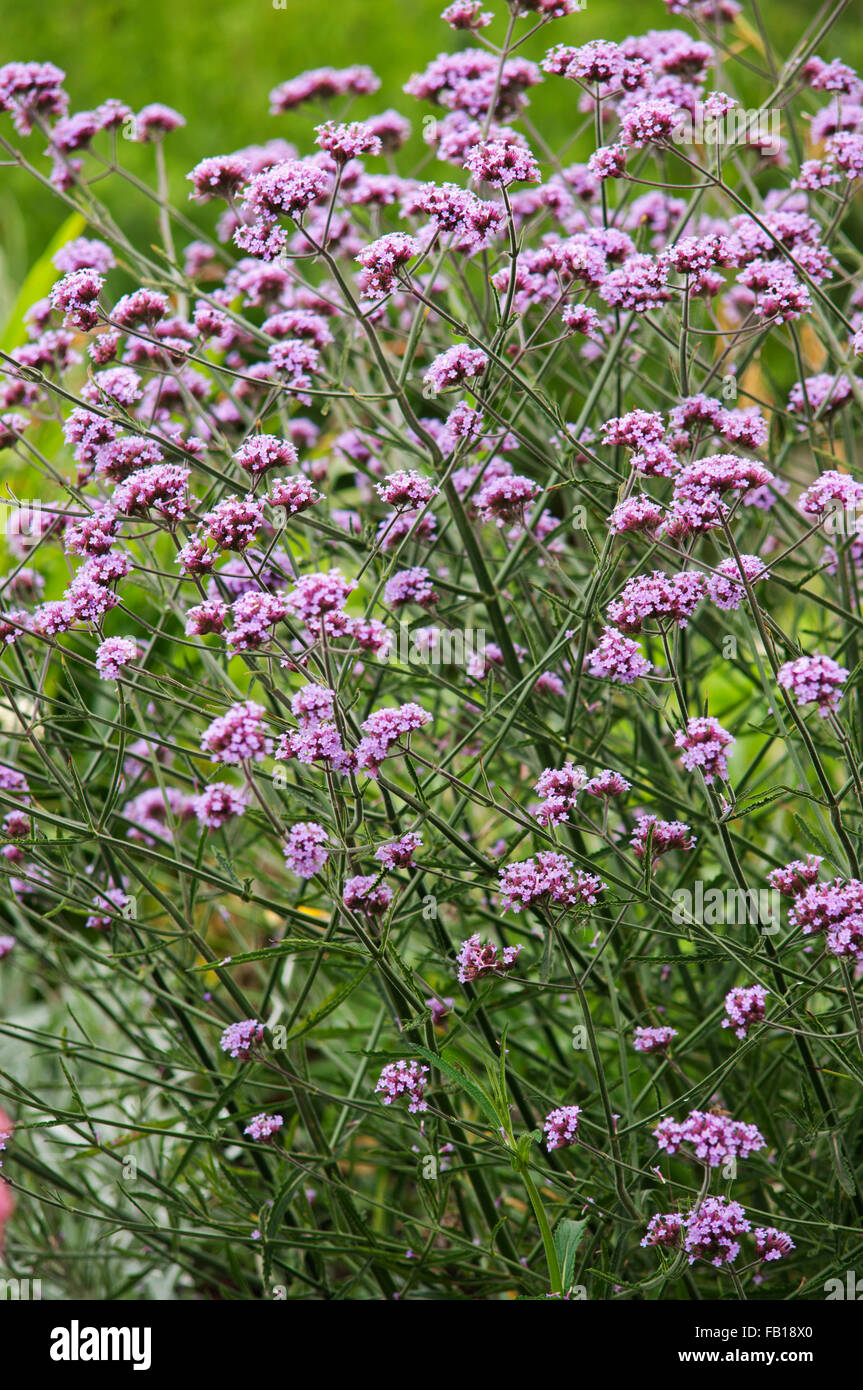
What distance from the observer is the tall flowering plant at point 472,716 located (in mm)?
1651

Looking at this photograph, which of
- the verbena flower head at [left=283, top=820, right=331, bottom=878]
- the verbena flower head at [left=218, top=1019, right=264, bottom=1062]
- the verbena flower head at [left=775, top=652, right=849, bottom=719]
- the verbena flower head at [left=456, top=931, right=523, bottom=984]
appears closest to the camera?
the verbena flower head at [left=775, top=652, right=849, bottom=719]

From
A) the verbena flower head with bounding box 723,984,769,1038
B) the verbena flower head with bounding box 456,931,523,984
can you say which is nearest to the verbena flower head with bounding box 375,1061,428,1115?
the verbena flower head with bounding box 456,931,523,984

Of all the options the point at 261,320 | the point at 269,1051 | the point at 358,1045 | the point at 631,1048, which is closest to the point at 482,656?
the point at 269,1051

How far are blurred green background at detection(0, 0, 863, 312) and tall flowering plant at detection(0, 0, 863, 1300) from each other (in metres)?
5.62

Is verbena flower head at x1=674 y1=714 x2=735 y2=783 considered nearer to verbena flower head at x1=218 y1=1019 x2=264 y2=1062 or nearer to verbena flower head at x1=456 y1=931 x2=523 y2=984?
verbena flower head at x1=456 y1=931 x2=523 y2=984

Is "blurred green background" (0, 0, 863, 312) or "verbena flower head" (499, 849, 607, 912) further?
"blurred green background" (0, 0, 863, 312)

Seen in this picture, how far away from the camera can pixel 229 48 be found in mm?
8164

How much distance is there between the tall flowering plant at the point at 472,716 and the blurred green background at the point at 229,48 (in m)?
5.62

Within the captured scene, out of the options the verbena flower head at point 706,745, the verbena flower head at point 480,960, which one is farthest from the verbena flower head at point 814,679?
the verbena flower head at point 480,960

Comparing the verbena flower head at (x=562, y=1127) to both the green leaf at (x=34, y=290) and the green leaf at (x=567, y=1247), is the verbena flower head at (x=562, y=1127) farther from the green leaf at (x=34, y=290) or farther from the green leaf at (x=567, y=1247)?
the green leaf at (x=34, y=290)

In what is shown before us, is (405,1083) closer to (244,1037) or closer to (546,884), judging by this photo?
(244,1037)

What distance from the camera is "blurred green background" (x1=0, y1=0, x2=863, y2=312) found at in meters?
7.77

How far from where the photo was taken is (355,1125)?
2.08 m
